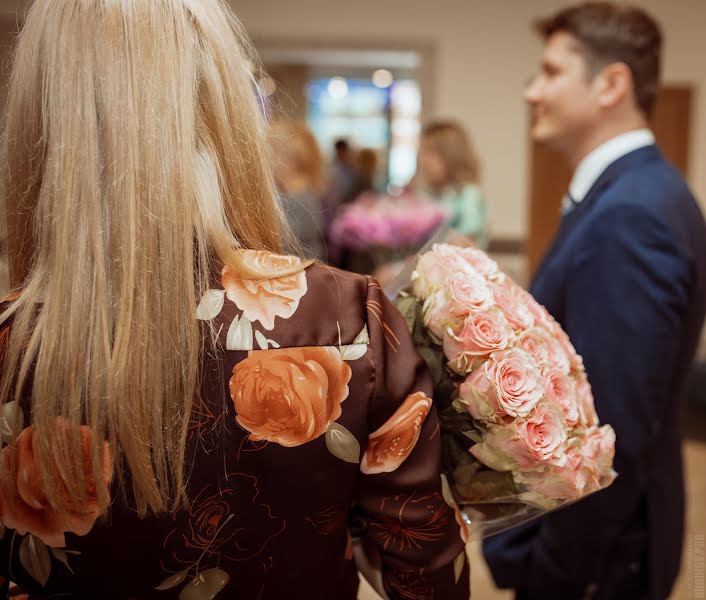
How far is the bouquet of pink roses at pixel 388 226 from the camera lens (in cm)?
305

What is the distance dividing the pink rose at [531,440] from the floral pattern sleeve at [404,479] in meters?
0.08

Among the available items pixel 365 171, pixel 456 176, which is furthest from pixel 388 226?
pixel 365 171

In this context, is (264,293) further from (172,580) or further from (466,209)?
(466,209)

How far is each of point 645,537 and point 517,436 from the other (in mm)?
784

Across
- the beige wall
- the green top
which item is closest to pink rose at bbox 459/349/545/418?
the green top

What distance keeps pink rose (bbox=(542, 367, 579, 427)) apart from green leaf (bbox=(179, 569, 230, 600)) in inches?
18.2

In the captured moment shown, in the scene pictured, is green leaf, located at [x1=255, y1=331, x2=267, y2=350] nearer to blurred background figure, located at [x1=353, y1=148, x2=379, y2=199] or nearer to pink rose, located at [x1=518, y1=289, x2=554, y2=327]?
pink rose, located at [x1=518, y1=289, x2=554, y2=327]

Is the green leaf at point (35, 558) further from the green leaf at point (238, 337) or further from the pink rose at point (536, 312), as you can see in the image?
the pink rose at point (536, 312)

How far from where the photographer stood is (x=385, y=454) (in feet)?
2.78

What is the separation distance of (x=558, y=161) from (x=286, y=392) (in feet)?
20.5

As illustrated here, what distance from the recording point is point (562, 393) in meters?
0.93

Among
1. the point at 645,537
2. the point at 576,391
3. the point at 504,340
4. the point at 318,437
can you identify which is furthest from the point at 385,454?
the point at 645,537

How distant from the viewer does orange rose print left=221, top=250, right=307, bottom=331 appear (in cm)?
79

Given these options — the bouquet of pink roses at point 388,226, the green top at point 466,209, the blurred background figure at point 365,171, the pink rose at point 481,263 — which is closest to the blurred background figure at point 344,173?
the blurred background figure at point 365,171
